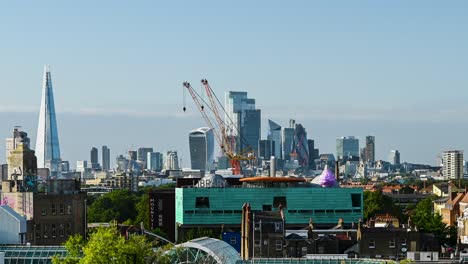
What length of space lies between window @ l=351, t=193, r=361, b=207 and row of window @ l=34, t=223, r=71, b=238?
47206 millimetres

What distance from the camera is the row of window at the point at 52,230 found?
110062mm

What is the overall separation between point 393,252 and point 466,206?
58278 millimetres

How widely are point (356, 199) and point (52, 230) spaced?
160 ft

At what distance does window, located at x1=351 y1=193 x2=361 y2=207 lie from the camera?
152m

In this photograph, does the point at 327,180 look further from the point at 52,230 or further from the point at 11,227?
the point at 11,227

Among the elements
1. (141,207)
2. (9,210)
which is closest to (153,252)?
(9,210)

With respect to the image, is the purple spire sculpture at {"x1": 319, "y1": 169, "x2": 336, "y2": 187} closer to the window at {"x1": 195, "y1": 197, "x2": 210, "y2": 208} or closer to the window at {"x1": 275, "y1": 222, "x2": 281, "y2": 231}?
the window at {"x1": 195, "y1": 197, "x2": 210, "y2": 208}

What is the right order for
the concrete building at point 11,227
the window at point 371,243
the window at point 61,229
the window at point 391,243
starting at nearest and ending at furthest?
1. the concrete building at point 11,227
2. the window at point 61,229
3. the window at point 371,243
4. the window at point 391,243

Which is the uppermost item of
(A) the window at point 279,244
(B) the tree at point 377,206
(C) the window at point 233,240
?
(B) the tree at point 377,206

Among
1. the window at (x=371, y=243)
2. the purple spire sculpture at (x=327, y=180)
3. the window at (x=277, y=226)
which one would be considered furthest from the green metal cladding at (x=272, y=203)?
the window at (x=371, y=243)

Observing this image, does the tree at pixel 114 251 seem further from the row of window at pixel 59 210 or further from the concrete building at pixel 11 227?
the row of window at pixel 59 210

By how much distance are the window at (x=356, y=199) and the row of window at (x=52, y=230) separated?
47.2 meters

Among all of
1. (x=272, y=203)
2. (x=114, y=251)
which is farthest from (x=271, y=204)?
(x=114, y=251)

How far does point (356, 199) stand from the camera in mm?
152125
